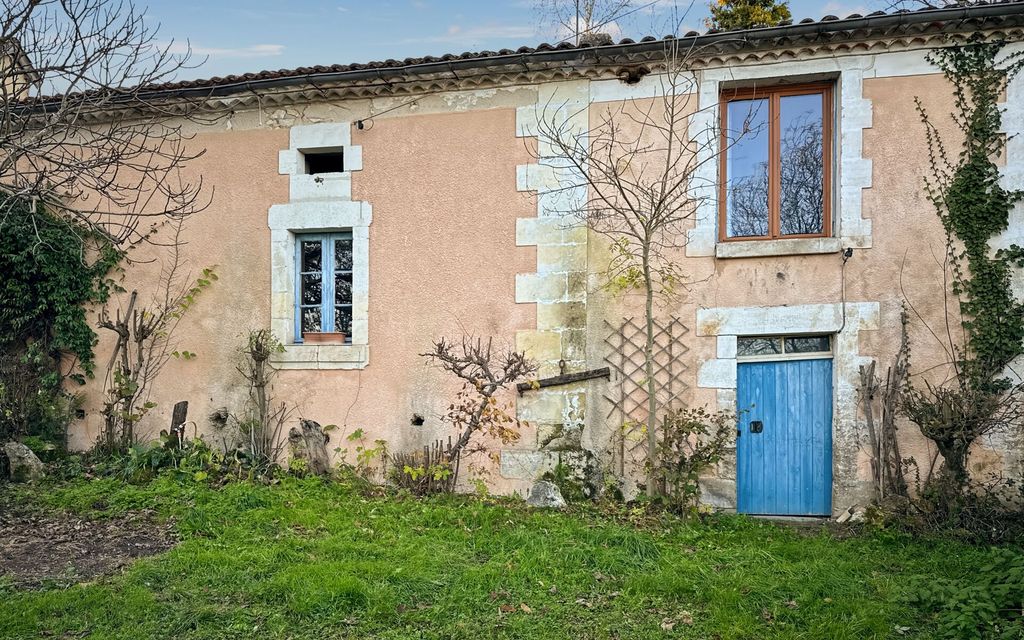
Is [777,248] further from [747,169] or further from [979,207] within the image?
[979,207]

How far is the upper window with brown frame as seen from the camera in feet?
21.9

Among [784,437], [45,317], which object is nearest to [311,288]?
[45,317]

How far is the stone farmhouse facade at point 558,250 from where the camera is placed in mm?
6359

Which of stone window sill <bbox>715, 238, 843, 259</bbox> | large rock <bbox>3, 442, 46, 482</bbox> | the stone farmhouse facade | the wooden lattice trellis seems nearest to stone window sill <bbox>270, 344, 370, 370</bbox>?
the stone farmhouse facade

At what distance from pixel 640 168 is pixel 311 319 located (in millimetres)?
3943

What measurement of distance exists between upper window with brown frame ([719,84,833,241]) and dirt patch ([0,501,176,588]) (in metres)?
5.80

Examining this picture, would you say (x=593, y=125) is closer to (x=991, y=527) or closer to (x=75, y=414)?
(x=991, y=527)

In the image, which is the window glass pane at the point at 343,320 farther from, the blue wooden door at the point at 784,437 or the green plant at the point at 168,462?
the blue wooden door at the point at 784,437

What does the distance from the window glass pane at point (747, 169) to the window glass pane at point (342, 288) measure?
409 cm

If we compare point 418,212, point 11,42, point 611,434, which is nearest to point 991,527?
point 611,434

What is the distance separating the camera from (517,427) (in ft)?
22.7

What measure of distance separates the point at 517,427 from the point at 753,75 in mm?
4119

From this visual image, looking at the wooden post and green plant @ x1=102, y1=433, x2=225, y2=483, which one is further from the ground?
the wooden post

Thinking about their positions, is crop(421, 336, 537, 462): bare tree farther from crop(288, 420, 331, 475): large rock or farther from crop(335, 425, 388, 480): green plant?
crop(288, 420, 331, 475): large rock
